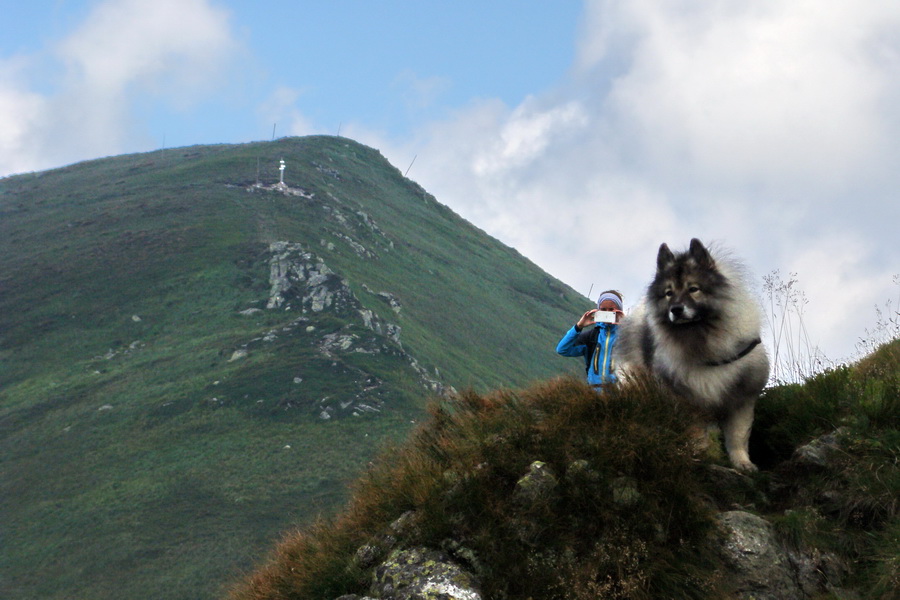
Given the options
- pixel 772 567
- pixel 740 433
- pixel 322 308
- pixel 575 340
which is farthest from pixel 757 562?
pixel 322 308

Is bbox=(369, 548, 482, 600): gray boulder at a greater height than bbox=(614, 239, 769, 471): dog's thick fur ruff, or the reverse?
bbox=(614, 239, 769, 471): dog's thick fur ruff

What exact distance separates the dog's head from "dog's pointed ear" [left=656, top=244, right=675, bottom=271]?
13 millimetres

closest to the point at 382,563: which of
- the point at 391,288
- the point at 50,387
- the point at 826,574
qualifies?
the point at 826,574

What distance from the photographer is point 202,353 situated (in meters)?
135

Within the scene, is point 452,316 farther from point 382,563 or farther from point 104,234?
point 382,563

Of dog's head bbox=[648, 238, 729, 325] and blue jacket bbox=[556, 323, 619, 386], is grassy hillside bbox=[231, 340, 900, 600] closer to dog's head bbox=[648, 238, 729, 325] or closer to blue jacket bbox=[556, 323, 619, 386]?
dog's head bbox=[648, 238, 729, 325]

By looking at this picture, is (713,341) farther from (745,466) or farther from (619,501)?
(619,501)

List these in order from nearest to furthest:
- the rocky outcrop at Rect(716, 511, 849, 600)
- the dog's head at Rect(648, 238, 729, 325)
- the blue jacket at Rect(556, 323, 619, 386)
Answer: the rocky outcrop at Rect(716, 511, 849, 600) < the dog's head at Rect(648, 238, 729, 325) < the blue jacket at Rect(556, 323, 619, 386)

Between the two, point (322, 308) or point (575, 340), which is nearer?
point (575, 340)

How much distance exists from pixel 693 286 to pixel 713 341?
2.01ft

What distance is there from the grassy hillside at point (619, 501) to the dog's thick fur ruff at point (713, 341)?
354 millimetres

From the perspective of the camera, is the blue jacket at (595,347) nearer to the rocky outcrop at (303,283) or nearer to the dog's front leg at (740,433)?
the dog's front leg at (740,433)

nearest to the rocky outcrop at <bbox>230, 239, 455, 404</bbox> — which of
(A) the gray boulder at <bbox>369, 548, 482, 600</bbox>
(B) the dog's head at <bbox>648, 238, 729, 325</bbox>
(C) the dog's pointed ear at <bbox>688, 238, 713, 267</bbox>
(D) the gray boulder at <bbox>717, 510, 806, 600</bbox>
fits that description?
(B) the dog's head at <bbox>648, 238, 729, 325</bbox>

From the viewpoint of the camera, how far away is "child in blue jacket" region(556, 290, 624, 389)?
425 inches
